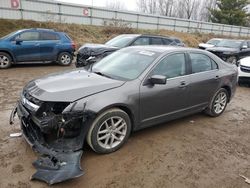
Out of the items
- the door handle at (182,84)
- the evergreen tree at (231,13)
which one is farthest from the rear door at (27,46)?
the evergreen tree at (231,13)

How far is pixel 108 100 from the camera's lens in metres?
3.57

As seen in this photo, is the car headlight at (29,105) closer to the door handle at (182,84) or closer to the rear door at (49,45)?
the door handle at (182,84)

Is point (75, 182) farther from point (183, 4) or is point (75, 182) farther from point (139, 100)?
point (183, 4)

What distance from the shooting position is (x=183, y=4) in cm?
6028

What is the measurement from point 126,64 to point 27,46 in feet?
23.6

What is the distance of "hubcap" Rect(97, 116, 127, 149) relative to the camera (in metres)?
3.66

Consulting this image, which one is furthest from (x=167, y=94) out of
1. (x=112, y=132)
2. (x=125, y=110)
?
(x=112, y=132)

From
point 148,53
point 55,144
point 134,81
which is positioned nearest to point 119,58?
point 148,53

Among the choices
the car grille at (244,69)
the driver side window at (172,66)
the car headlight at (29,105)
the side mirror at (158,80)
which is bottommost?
the car grille at (244,69)

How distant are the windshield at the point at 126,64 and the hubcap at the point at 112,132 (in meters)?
0.74

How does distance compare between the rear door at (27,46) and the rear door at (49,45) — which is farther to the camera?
the rear door at (49,45)

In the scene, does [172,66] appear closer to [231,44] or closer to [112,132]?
[112,132]

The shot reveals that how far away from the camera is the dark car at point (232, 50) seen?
13414mm

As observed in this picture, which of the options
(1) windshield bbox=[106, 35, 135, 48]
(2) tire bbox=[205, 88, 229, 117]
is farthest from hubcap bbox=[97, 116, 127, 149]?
(1) windshield bbox=[106, 35, 135, 48]
